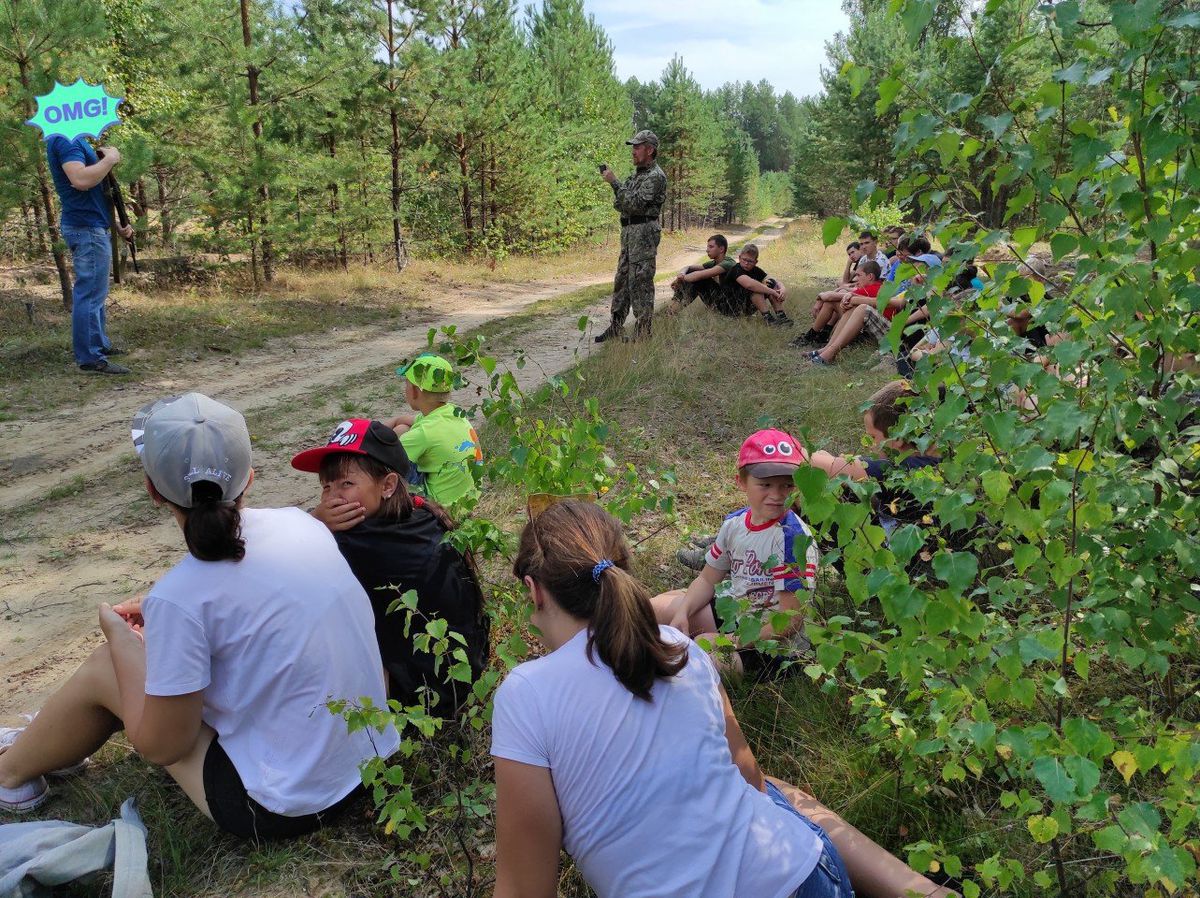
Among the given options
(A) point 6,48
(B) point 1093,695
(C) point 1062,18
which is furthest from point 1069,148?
(A) point 6,48

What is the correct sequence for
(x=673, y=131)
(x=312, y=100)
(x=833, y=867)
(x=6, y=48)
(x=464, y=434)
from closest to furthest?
(x=833, y=867)
(x=464, y=434)
(x=6, y=48)
(x=312, y=100)
(x=673, y=131)

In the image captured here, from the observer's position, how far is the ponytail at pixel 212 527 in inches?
73.4

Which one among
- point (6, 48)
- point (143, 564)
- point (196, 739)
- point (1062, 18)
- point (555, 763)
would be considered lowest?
point (143, 564)

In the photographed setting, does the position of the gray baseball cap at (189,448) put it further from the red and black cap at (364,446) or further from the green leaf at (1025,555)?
the green leaf at (1025,555)

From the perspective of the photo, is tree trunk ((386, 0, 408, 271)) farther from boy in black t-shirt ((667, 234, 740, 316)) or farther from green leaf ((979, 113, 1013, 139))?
green leaf ((979, 113, 1013, 139))

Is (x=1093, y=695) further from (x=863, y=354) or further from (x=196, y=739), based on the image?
(x=863, y=354)

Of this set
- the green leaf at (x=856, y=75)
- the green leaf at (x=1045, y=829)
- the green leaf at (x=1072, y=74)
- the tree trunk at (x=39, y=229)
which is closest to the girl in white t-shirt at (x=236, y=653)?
A: the green leaf at (x=1045, y=829)

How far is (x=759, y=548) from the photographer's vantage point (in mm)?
2705

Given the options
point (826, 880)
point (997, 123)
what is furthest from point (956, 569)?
point (997, 123)

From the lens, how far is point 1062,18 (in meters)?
1.35

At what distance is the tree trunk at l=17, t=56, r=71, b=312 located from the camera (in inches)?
294

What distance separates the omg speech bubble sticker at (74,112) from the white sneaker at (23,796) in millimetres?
6145

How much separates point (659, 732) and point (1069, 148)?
1.35 m

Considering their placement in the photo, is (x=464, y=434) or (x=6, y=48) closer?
(x=464, y=434)
